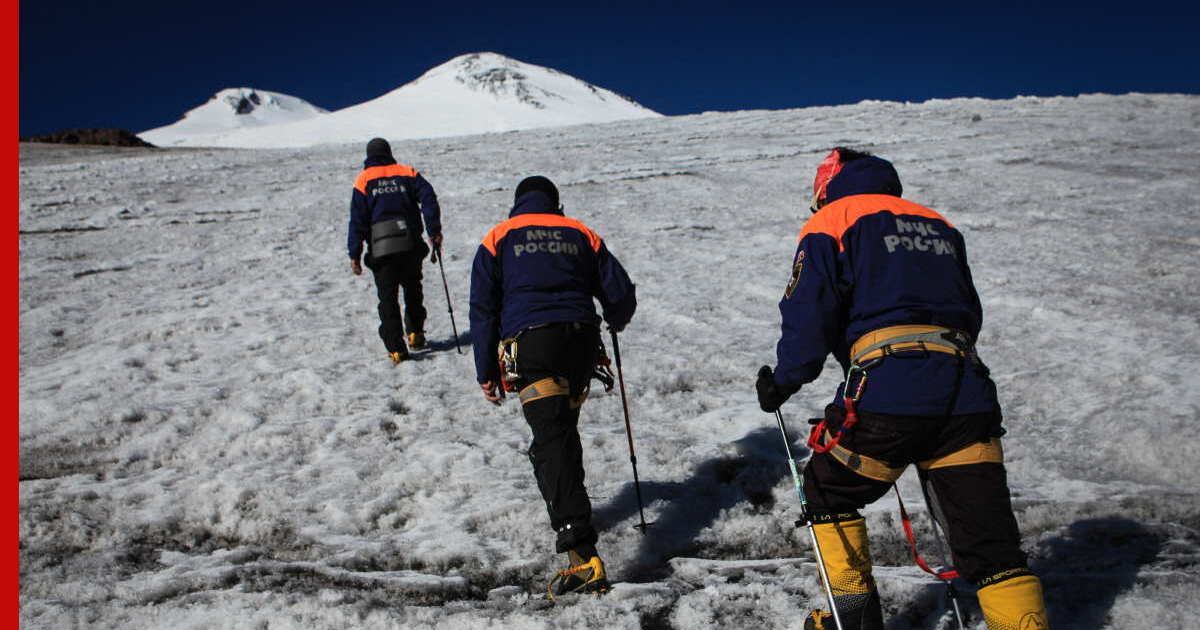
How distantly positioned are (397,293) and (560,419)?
4.60m

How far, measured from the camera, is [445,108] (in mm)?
155250

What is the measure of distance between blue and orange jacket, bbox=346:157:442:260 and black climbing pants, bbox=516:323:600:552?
4305mm

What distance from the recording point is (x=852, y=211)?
297 centimetres

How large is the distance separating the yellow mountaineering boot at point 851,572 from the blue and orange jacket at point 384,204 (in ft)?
19.7

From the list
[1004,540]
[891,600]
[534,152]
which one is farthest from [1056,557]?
[534,152]

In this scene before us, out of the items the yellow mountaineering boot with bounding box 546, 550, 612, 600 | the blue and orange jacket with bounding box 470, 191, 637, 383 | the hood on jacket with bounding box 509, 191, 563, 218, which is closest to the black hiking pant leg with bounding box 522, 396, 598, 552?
the yellow mountaineering boot with bounding box 546, 550, 612, 600

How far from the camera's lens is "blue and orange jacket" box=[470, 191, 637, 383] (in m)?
4.06

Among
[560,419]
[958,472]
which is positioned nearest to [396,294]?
[560,419]

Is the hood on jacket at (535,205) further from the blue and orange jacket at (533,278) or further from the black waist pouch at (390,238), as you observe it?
the black waist pouch at (390,238)

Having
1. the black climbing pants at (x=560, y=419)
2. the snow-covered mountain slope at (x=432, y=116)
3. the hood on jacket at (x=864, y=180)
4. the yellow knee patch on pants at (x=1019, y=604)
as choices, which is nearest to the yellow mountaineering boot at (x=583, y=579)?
the black climbing pants at (x=560, y=419)

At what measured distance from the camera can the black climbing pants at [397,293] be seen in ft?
24.9

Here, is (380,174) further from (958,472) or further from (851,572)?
(958,472)

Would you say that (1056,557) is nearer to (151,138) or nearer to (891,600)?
(891,600)

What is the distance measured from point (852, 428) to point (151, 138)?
17086cm
